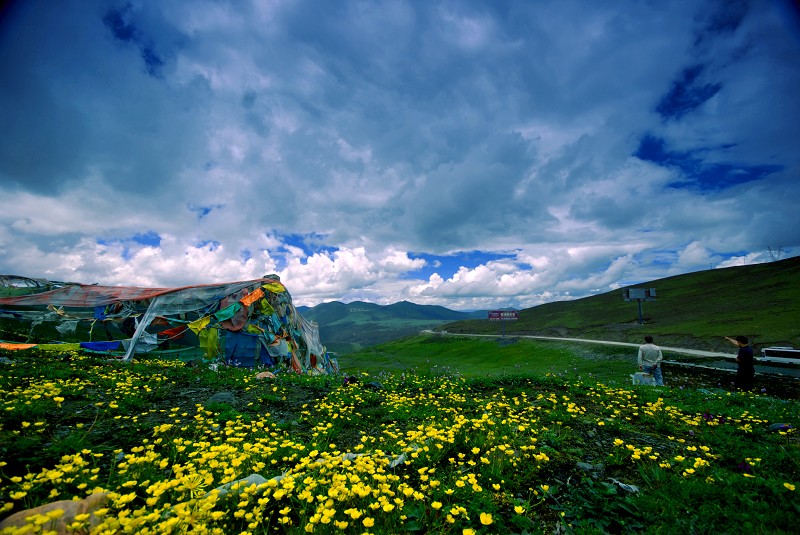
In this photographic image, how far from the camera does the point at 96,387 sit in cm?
1130

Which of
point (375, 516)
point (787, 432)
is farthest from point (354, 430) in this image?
point (787, 432)

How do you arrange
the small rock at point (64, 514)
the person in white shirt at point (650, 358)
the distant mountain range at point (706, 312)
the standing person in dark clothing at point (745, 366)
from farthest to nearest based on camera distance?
1. the distant mountain range at point (706, 312)
2. the person in white shirt at point (650, 358)
3. the standing person in dark clothing at point (745, 366)
4. the small rock at point (64, 514)

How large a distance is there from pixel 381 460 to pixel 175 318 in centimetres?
2505

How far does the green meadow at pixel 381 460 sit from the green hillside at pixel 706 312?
43060 millimetres

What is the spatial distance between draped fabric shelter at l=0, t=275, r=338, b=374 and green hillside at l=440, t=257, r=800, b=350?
50.1m

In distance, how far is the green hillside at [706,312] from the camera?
148ft

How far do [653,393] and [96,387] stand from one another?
2072cm

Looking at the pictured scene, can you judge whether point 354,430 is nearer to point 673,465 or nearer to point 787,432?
point 673,465

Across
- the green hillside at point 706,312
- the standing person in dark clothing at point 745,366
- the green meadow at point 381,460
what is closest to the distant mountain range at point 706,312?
the green hillside at point 706,312

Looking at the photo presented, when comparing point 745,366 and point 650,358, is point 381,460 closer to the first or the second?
point 650,358

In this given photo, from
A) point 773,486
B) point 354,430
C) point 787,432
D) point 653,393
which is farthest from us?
point 653,393

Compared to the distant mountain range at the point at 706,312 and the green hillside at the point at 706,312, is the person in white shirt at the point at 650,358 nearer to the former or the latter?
the distant mountain range at the point at 706,312

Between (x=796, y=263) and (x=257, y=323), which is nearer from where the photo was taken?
(x=257, y=323)

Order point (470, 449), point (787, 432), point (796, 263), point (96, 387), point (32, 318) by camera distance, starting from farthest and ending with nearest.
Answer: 1. point (796, 263)
2. point (32, 318)
3. point (96, 387)
4. point (787, 432)
5. point (470, 449)
